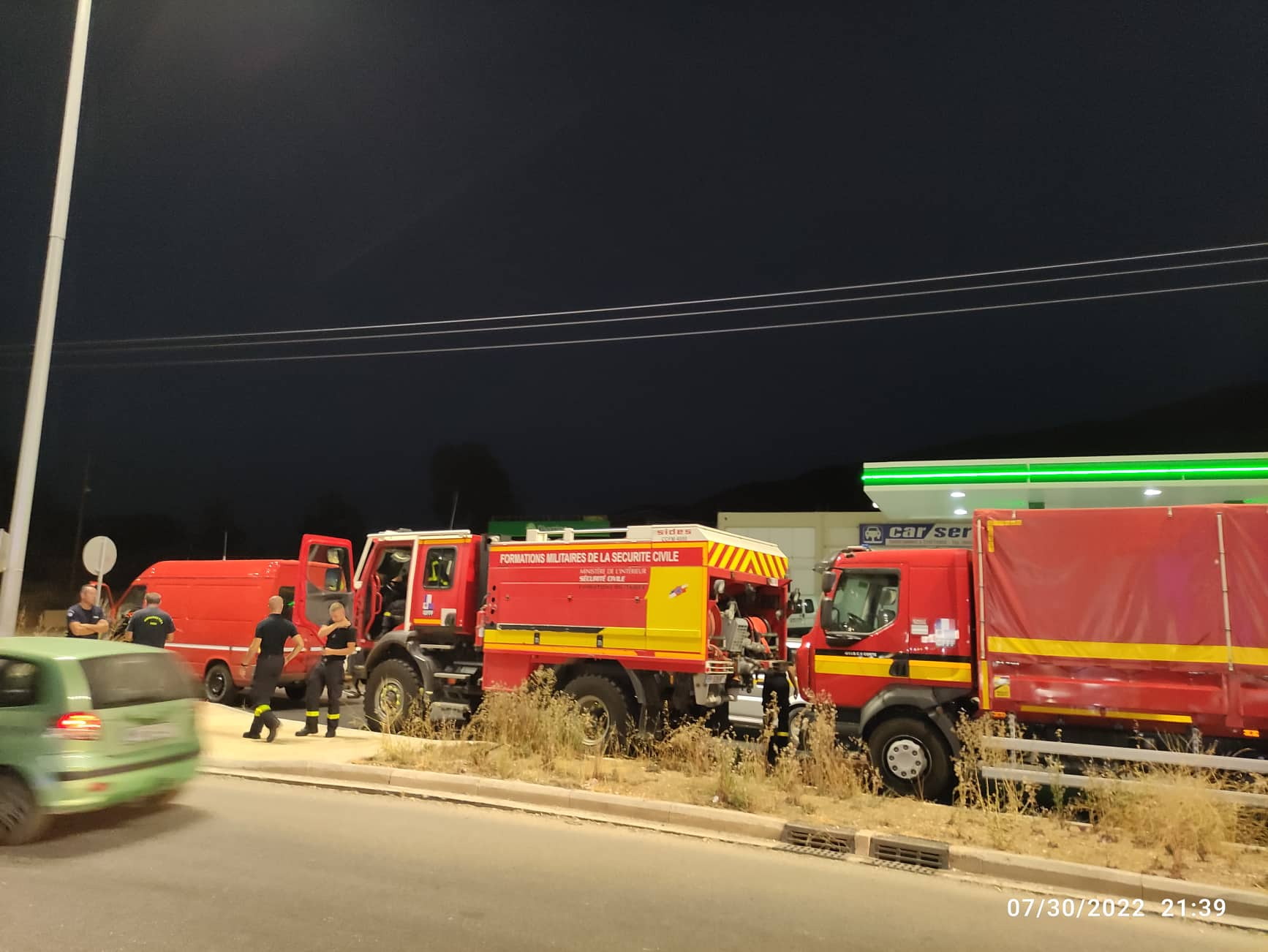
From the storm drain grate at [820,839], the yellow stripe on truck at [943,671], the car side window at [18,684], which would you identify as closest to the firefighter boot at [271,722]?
the car side window at [18,684]

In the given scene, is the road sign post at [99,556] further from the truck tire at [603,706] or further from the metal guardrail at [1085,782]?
the metal guardrail at [1085,782]

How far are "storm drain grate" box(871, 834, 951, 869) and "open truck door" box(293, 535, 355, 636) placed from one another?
924cm

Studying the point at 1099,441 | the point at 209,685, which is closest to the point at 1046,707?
the point at 209,685

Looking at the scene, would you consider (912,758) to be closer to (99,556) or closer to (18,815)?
(18,815)

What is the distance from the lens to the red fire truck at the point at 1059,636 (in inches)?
292

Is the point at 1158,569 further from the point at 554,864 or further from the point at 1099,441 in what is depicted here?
the point at 1099,441

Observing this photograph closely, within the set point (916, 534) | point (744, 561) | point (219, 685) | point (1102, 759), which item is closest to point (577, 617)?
point (744, 561)

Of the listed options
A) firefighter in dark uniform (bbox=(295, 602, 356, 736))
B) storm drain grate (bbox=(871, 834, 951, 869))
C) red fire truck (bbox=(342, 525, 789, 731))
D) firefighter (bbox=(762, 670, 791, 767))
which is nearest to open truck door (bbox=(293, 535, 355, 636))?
red fire truck (bbox=(342, 525, 789, 731))

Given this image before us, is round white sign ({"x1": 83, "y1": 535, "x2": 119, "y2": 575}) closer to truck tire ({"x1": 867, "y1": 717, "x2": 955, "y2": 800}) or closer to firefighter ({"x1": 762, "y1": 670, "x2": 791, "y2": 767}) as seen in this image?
firefighter ({"x1": 762, "y1": 670, "x2": 791, "y2": 767})

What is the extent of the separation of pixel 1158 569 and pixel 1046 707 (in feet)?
5.36

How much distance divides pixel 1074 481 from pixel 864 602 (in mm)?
9837

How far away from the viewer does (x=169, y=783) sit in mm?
6328
